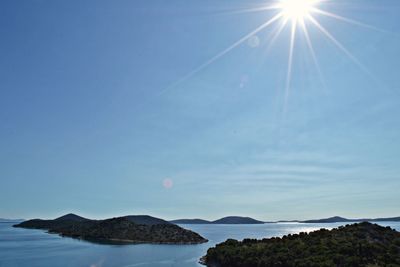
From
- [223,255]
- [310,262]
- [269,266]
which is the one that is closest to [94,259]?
[223,255]

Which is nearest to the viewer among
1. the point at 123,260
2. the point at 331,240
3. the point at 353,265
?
the point at 353,265

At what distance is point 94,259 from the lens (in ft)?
300

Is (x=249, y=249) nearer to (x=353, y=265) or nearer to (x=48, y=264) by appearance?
(x=353, y=265)

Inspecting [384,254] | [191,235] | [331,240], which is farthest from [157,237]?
[384,254]

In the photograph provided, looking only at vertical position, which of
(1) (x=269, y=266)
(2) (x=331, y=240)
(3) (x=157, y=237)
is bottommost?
(1) (x=269, y=266)

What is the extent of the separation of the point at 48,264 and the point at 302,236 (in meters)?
56.4

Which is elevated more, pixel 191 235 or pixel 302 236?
pixel 191 235

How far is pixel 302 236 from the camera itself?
8081cm

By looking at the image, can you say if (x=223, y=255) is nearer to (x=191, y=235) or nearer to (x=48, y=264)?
(x=48, y=264)

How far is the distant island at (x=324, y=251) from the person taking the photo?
6016cm

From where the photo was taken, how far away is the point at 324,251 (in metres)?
65.0

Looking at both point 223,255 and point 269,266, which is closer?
point 269,266

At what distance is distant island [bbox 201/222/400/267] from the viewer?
60156 millimetres

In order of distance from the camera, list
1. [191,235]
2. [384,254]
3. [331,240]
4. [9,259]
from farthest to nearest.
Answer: [191,235] → [9,259] → [331,240] → [384,254]
